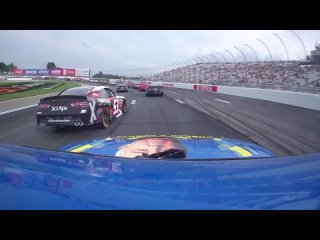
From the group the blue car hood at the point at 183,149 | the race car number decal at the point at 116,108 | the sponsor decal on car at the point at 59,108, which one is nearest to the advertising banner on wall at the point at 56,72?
the race car number decal at the point at 116,108

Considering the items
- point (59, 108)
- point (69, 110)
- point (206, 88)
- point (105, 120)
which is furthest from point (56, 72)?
point (69, 110)

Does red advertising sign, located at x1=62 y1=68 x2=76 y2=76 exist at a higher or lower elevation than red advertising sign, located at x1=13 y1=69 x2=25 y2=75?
higher

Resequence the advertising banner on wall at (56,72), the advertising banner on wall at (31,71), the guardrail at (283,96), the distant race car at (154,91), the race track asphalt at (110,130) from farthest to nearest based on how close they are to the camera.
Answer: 1. the advertising banner on wall at (31,71)
2. the advertising banner on wall at (56,72)
3. the distant race car at (154,91)
4. the guardrail at (283,96)
5. the race track asphalt at (110,130)

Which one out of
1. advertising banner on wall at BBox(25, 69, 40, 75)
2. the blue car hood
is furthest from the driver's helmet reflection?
advertising banner on wall at BBox(25, 69, 40, 75)

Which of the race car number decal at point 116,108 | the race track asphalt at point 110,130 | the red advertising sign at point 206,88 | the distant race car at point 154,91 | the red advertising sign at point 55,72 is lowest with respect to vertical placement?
the race track asphalt at point 110,130

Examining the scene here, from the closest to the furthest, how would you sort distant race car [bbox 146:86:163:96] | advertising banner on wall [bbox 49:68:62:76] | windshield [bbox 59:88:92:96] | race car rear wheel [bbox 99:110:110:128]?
windshield [bbox 59:88:92:96] → race car rear wheel [bbox 99:110:110:128] → distant race car [bbox 146:86:163:96] → advertising banner on wall [bbox 49:68:62:76]

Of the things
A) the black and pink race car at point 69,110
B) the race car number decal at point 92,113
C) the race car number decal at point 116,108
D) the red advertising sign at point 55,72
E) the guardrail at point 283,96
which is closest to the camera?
the black and pink race car at point 69,110

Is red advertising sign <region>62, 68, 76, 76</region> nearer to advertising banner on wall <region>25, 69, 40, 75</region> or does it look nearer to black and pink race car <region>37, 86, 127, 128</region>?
advertising banner on wall <region>25, 69, 40, 75</region>

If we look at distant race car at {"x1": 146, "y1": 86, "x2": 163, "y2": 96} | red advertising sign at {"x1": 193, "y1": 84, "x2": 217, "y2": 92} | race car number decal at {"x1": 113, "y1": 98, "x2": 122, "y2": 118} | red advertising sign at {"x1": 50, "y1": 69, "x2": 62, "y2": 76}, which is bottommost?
race car number decal at {"x1": 113, "y1": 98, "x2": 122, "y2": 118}

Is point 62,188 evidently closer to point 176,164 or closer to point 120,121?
point 176,164

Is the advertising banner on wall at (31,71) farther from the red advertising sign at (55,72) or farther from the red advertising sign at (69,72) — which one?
the red advertising sign at (69,72)
